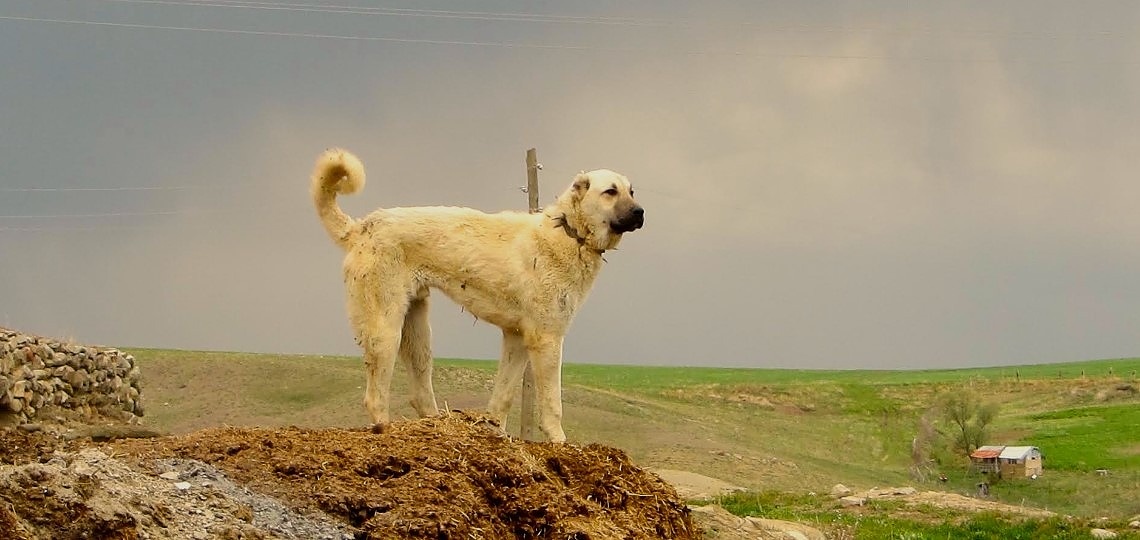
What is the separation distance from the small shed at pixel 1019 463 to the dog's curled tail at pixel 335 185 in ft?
102

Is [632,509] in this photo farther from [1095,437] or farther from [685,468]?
[1095,437]

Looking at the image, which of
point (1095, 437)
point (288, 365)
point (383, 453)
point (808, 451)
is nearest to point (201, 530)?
point (383, 453)

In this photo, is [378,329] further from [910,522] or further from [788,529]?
[910,522]

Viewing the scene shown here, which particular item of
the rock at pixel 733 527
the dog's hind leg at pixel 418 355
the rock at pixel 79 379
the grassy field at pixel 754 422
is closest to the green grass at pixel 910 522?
the grassy field at pixel 754 422

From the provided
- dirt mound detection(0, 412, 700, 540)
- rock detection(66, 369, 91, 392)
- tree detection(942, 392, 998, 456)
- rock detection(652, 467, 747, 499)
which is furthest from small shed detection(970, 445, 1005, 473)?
dirt mound detection(0, 412, 700, 540)

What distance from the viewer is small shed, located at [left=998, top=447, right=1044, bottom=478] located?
1454 inches

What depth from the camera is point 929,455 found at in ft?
141

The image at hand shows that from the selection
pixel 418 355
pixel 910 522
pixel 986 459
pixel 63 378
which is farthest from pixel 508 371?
pixel 986 459

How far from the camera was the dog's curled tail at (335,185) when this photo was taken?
1027cm

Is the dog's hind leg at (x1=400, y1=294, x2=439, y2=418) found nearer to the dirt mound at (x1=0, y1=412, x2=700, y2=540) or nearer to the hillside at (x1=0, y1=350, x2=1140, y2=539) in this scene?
the hillside at (x1=0, y1=350, x2=1140, y2=539)

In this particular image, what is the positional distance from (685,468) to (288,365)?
12251 mm

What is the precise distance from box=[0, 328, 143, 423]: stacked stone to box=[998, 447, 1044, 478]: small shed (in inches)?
1079

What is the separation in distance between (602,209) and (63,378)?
9.84 meters

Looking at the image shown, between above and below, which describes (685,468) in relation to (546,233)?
below
